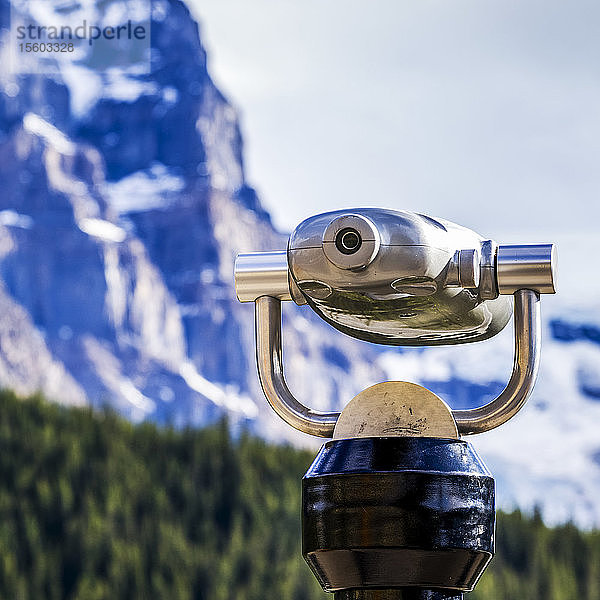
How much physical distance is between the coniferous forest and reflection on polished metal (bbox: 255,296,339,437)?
213 inches

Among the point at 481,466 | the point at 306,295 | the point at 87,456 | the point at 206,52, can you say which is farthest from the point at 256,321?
the point at 206,52

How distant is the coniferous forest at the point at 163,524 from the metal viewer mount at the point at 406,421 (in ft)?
18.0

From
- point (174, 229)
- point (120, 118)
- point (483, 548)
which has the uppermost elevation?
point (120, 118)

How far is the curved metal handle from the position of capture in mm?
858

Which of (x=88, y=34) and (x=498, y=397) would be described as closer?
(x=498, y=397)

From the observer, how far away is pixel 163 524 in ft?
21.5

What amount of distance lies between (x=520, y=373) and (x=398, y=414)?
0.29 ft

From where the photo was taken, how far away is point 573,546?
22.7 feet

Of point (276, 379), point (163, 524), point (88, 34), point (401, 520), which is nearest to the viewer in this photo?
point (401, 520)

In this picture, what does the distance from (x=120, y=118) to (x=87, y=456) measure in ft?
352

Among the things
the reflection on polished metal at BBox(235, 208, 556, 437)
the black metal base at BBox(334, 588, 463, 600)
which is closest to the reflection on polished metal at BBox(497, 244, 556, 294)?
the reflection on polished metal at BBox(235, 208, 556, 437)

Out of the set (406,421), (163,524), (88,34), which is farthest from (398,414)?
(88,34)

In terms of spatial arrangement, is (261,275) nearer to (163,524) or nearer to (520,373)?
(520,373)

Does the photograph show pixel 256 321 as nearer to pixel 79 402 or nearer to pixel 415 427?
pixel 415 427
